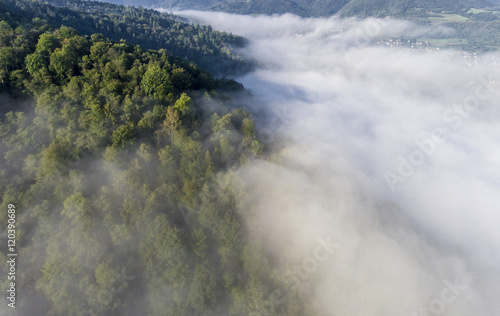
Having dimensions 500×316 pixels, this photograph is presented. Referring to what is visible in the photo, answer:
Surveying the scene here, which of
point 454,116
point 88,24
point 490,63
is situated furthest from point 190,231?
point 490,63

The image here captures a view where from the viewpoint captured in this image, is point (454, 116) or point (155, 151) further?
point (454, 116)

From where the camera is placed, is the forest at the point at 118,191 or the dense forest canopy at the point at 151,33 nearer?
the forest at the point at 118,191

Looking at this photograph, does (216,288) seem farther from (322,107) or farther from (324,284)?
(322,107)

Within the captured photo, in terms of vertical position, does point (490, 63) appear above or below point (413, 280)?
above

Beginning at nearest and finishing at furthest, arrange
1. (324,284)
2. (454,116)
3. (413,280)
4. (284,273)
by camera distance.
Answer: (284,273)
(324,284)
(413,280)
(454,116)

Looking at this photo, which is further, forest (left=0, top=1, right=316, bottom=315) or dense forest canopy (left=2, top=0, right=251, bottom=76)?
dense forest canopy (left=2, top=0, right=251, bottom=76)

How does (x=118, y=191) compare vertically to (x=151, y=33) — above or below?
below

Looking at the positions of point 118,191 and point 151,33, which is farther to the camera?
point 151,33

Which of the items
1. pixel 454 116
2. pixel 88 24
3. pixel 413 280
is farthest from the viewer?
pixel 454 116
